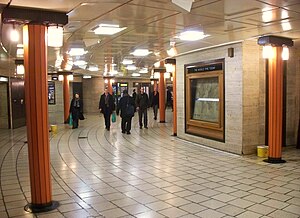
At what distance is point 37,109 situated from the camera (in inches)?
169

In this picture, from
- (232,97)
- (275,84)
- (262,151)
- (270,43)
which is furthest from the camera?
(232,97)

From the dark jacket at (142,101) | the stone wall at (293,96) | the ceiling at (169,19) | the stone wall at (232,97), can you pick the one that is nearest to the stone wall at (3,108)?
the dark jacket at (142,101)

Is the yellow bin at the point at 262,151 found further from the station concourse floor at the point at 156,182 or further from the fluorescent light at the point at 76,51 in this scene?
the fluorescent light at the point at 76,51

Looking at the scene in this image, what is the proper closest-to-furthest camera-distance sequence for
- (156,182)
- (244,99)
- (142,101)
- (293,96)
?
(156,182), (244,99), (293,96), (142,101)

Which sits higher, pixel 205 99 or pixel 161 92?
pixel 161 92

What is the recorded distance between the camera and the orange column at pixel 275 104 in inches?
273

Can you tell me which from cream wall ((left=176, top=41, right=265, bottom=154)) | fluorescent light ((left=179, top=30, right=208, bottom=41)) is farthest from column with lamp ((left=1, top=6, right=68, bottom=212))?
cream wall ((left=176, top=41, right=265, bottom=154))

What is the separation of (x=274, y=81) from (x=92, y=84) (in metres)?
19.1

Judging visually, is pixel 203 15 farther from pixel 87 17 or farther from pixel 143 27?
pixel 87 17

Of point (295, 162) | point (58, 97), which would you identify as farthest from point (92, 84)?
point (295, 162)

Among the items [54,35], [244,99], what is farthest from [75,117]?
[54,35]

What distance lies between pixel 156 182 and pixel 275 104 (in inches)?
137

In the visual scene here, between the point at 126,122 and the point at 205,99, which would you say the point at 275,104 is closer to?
A: the point at 205,99

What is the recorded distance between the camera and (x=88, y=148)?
29.6 ft
